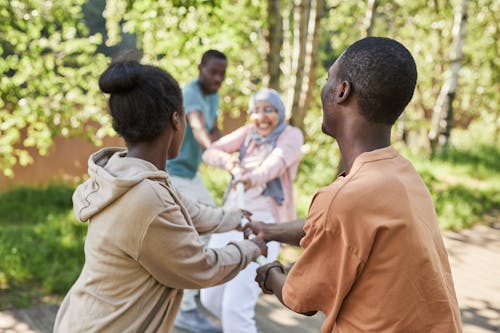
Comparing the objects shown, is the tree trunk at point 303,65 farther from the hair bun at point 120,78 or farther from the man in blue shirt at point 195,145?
the hair bun at point 120,78

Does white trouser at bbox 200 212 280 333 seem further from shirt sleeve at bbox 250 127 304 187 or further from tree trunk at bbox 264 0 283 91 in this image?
tree trunk at bbox 264 0 283 91

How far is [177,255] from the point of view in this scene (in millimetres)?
1981

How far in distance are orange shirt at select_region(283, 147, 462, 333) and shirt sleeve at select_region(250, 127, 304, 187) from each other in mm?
1787

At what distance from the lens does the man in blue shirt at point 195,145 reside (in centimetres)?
392

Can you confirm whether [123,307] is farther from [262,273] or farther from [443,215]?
[443,215]

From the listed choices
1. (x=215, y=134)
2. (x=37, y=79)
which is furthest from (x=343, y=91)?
(x=37, y=79)

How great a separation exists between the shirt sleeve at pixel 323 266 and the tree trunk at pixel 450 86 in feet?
30.4

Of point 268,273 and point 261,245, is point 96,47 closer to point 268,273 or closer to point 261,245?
point 261,245

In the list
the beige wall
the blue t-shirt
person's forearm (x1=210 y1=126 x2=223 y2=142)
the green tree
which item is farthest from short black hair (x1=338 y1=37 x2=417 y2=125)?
the beige wall

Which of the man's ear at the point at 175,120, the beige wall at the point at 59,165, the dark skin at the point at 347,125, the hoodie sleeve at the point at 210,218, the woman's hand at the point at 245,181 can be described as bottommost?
the beige wall at the point at 59,165

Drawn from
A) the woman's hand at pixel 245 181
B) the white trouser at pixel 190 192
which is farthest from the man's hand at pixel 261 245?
the white trouser at pixel 190 192

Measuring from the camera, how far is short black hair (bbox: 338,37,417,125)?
5.15 ft

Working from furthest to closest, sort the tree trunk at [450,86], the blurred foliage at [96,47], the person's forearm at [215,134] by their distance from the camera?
the tree trunk at [450,86]
the blurred foliage at [96,47]
the person's forearm at [215,134]

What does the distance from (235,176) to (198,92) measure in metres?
0.92
